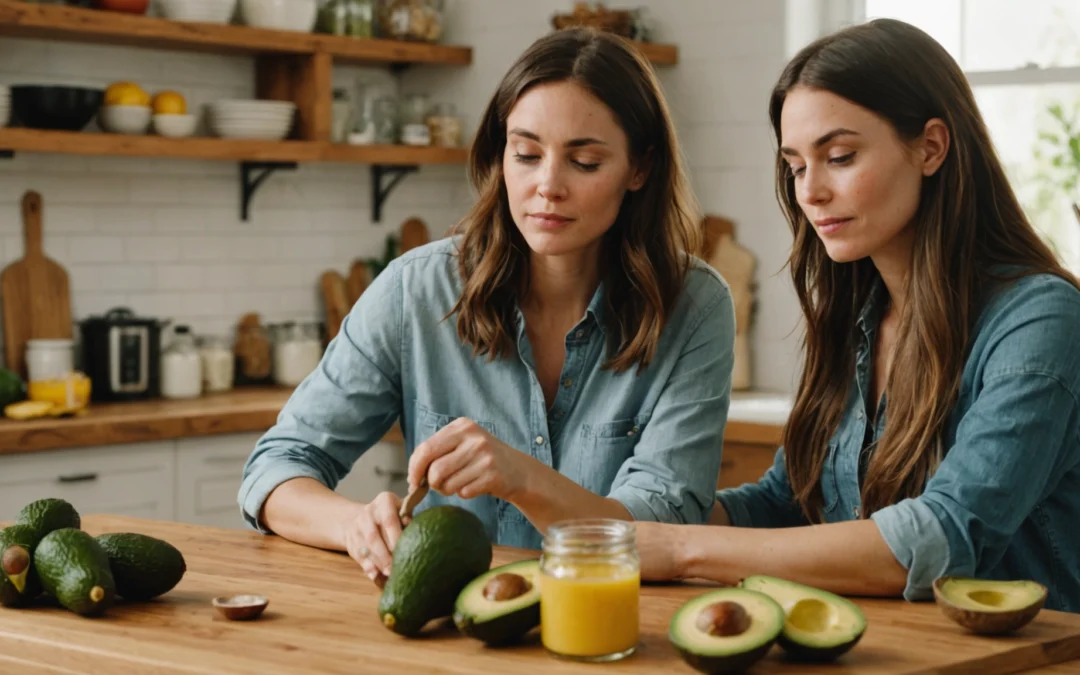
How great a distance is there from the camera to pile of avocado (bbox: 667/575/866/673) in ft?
4.69

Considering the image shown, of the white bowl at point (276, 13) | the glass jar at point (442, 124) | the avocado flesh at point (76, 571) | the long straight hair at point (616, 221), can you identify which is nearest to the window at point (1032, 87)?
the glass jar at point (442, 124)

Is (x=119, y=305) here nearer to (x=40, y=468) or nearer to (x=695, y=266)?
(x=40, y=468)

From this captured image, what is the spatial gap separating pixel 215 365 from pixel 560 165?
284 centimetres

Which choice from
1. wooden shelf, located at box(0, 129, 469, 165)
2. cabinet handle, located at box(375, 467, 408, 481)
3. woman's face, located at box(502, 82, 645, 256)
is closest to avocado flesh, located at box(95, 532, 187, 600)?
woman's face, located at box(502, 82, 645, 256)

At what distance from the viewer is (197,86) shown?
4.92 metres

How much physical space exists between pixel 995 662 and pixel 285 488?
1128mm

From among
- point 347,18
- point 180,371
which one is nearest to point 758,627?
point 180,371

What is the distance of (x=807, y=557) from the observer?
1785mm

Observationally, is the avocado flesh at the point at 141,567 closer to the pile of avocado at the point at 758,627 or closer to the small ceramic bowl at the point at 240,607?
the small ceramic bowl at the point at 240,607

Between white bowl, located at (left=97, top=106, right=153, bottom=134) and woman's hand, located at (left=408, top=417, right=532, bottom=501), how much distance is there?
9.65ft

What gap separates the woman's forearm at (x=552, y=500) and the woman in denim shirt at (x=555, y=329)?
0.10 metres

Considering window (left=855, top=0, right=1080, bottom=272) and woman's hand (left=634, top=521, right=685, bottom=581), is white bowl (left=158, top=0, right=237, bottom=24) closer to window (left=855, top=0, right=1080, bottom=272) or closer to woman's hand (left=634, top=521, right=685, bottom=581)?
window (left=855, top=0, right=1080, bottom=272)

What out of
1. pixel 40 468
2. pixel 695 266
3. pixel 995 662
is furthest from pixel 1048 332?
pixel 40 468

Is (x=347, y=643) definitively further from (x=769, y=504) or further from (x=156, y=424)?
(x=156, y=424)
